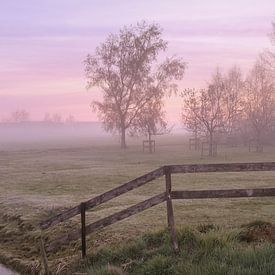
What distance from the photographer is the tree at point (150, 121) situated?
6762 cm

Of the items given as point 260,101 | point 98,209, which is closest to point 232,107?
point 260,101

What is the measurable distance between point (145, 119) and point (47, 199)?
48.5 meters

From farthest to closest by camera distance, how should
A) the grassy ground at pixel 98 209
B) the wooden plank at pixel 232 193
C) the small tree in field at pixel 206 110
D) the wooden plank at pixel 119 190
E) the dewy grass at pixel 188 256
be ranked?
the small tree in field at pixel 206 110, the grassy ground at pixel 98 209, the wooden plank at pixel 119 190, the wooden plank at pixel 232 193, the dewy grass at pixel 188 256

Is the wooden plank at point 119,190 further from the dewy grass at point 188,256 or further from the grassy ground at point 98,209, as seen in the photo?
the grassy ground at point 98,209

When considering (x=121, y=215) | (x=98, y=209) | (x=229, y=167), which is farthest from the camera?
(x=98, y=209)

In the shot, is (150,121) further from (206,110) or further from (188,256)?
(188,256)

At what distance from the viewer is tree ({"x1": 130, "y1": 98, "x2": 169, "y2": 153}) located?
6762 cm

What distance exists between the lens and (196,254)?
9375 mm

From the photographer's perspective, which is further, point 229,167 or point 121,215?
point 121,215

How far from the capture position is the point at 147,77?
73500mm

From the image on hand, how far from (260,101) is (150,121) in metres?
17.7

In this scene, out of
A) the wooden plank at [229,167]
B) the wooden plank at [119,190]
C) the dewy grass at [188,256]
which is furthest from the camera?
the wooden plank at [119,190]

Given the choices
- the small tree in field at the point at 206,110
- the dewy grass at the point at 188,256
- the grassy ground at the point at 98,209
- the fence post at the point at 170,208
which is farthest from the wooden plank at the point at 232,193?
the small tree in field at the point at 206,110

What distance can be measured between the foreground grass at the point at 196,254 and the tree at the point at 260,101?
2082 inches
